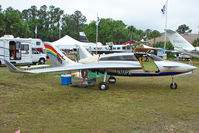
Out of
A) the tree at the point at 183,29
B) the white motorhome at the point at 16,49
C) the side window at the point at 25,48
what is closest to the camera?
the white motorhome at the point at 16,49

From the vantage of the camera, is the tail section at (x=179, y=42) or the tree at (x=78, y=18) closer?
the tail section at (x=179, y=42)

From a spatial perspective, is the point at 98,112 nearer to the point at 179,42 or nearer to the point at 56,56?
Result: the point at 56,56

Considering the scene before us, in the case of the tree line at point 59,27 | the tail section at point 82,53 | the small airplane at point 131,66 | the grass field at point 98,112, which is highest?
the tree line at point 59,27

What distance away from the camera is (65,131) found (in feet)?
14.4

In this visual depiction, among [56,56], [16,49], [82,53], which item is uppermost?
[16,49]

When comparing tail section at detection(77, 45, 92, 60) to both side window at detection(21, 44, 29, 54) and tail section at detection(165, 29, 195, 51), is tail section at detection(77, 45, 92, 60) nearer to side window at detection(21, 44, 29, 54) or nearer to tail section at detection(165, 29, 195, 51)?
side window at detection(21, 44, 29, 54)

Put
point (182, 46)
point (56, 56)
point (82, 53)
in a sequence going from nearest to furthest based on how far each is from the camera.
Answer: point (56, 56) → point (82, 53) → point (182, 46)

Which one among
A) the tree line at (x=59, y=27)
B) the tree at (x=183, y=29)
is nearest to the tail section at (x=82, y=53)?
the tree line at (x=59, y=27)

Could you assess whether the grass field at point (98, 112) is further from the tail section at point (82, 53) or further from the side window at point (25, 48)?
the side window at point (25, 48)

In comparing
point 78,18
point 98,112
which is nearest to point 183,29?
point 78,18

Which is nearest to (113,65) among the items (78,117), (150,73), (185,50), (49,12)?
(150,73)

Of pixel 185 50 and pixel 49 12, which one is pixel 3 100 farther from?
pixel 49 12

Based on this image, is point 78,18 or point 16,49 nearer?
point 16,49

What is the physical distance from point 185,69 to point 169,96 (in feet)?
6.29
